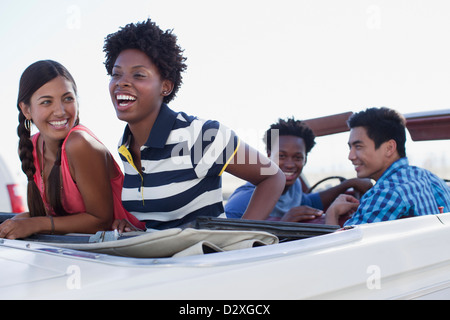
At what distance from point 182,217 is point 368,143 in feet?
4.20

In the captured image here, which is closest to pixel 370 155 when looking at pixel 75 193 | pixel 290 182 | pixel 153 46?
pixel 290 182

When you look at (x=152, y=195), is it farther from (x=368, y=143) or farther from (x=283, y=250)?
(x=368, y=143)

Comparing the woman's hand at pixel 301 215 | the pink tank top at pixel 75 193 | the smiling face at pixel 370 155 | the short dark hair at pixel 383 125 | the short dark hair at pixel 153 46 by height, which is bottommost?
the woman's hand at pixel 301 215

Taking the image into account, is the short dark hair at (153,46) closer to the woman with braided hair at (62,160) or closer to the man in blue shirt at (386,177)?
the woman with braided hair at (62,160)

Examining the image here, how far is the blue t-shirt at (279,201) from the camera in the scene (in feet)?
10.3

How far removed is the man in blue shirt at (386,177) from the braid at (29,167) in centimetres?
152

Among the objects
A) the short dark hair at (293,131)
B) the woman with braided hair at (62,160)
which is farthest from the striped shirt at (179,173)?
the short dark hair at (293,131)

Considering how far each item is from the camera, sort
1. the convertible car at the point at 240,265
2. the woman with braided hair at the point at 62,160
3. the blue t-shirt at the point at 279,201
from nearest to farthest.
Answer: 1. the convertible car at the point at 240,265
2. the woman with braided hair at the point at 62,160
3. the blue t-shirt at the point at 279,201

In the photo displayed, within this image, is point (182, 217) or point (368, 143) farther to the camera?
point (368, 143)

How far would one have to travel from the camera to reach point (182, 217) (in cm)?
224
